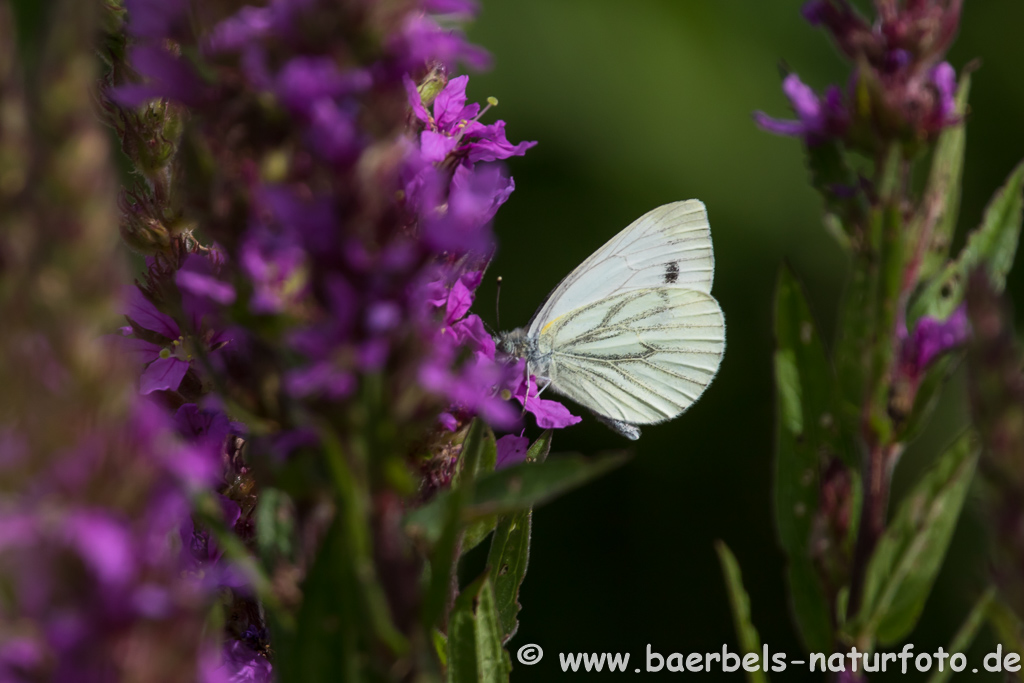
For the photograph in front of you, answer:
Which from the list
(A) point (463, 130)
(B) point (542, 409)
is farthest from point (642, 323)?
(A) point (463, 130)

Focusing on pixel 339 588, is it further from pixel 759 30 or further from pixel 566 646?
pixel 759 30

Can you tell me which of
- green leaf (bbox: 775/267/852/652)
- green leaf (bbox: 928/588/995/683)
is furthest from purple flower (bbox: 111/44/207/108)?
green leaf (bbox: 928/588/995/683)

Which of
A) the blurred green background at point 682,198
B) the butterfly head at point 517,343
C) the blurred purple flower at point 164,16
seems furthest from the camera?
the blurred green background at point 682,198

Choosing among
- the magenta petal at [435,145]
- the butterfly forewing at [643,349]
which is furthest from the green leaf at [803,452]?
the butterfly forewing at [643,349]

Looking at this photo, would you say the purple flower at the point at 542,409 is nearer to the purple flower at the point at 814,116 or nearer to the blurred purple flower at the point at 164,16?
the purple flower at the point at 814,116

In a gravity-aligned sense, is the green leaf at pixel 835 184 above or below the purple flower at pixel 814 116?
below

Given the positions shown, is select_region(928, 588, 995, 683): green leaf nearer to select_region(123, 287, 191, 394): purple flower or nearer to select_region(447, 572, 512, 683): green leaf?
select_region(447, 572, 512, 683): green leaf
